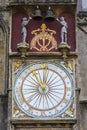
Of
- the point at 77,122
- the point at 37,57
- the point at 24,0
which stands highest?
the point at 24,0

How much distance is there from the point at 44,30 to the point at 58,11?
2.15 feet

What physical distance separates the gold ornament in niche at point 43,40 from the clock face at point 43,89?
0.42 meters

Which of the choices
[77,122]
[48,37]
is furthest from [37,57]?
[77,122]

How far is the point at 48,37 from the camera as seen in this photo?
803 inches

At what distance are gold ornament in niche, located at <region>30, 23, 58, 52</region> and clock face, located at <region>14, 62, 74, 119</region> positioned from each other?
42 centimetres

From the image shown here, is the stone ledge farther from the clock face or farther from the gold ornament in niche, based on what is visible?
the gold ornament in niche

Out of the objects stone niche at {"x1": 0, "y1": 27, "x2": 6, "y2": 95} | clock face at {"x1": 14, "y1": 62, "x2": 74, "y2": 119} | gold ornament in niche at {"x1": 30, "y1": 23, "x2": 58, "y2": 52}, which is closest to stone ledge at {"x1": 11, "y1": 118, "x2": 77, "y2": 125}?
clock face at {"x1": 14, "y1": 62, "x2": 74, "y2": 119}

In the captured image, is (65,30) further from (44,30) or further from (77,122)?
(77,122)

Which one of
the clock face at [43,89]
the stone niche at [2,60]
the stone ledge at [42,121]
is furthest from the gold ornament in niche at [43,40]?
the stone ledge at [42,121]

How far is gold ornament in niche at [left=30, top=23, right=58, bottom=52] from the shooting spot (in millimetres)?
20250

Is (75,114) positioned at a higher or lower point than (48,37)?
lower

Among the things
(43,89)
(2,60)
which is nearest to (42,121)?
(43,89)

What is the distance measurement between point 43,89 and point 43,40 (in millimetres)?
1261

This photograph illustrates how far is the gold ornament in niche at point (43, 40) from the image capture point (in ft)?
66.4
